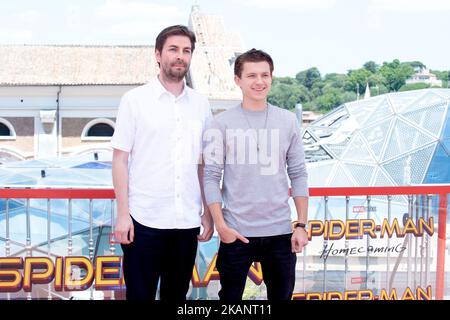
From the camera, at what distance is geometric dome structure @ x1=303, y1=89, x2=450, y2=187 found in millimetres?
7883

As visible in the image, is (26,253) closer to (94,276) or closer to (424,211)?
(94,276)

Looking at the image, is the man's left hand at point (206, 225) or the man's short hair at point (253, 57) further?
the man's left hand at point (206, 225)

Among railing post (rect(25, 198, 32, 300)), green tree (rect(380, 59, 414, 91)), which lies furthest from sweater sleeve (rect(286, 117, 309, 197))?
green tree (rect(380, 59, 414, 91))

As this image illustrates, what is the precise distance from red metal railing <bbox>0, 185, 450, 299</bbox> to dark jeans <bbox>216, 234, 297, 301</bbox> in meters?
0.92

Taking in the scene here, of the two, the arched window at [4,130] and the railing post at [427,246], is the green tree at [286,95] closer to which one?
the arched window at [4,130]

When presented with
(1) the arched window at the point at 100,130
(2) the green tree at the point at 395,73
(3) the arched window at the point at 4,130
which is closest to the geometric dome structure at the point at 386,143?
(1) the arched window at the point at 100,130

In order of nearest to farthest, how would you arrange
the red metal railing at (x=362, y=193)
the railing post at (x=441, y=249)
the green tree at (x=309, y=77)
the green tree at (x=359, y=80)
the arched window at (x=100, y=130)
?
Answer: 1. the red metal railing at (x=362, y=193)
2. the railing post at (x=441, y=249)
3. the arched window at (x=100, y=130)
4. the green tree at (x=309, y=77)
5. the green tree at (x=359, y=80)

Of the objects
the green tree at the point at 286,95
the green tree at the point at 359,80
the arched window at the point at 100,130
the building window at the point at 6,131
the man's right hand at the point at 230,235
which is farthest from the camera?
the green tree at the point at 359,80

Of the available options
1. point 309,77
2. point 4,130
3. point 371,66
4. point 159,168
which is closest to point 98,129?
point 4,130

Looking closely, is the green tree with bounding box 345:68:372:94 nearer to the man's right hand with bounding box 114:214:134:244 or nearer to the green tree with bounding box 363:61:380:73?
the green tree with bounding box 363:61:380:73

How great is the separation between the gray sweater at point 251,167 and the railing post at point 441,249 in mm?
1508

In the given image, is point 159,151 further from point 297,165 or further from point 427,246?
point 427,246

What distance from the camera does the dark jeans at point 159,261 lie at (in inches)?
126

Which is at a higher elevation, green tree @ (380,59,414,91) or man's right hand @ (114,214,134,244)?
green tree @ (380,59,414,91)
